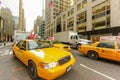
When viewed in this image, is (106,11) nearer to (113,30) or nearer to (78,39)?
(113,30)

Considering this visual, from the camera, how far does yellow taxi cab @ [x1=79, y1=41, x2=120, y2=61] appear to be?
6278 millimetres

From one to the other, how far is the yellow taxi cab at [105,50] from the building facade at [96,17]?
13.1 meters

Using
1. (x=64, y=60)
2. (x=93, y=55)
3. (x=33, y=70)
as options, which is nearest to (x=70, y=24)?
(x=93, y=55)

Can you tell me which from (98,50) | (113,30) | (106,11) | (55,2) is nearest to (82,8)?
(106,11)

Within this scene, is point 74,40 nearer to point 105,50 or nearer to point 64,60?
point 105,50

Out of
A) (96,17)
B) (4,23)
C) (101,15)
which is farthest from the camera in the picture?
(4,23)

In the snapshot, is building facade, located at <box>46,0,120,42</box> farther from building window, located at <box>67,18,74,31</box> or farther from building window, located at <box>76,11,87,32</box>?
building window, located at <box>67,18,74,31</box>

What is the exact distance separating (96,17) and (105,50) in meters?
19.0

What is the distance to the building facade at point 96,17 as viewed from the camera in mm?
19100

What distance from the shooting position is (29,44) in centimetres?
501

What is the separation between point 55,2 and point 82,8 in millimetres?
46179

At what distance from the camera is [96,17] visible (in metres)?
23.9

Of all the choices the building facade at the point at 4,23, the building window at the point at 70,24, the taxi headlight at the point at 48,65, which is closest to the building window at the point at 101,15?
the building window at the point at 70,24

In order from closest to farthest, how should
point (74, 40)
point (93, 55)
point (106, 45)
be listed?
point (106, 45) → point (93, 55) → point (74, 40)
